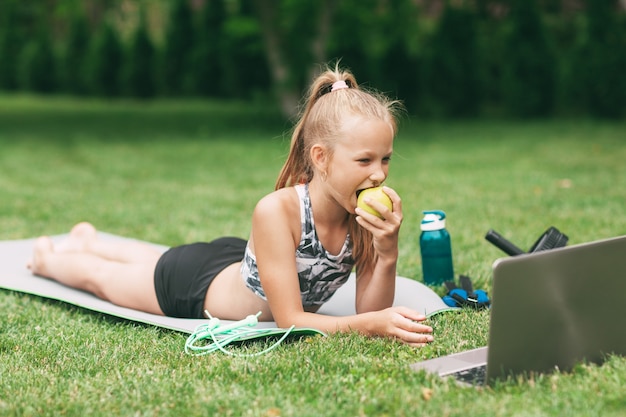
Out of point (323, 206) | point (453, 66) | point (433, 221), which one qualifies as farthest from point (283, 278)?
point (453, 66)

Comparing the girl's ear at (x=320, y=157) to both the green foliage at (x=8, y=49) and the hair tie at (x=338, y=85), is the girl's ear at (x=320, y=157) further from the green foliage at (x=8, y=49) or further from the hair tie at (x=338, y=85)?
the green foliage at (x=8, y=49)

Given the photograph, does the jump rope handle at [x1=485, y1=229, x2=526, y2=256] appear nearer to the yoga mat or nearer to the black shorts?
the yoga mat

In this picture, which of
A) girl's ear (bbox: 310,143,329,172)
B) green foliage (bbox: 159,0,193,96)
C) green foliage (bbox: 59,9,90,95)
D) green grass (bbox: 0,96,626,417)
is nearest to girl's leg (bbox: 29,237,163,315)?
green grass (bbox: 0,96,626,417)

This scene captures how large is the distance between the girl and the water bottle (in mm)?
969

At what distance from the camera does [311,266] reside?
145 inches

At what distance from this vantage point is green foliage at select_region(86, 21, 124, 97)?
24.7 metres

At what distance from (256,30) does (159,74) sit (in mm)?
8270

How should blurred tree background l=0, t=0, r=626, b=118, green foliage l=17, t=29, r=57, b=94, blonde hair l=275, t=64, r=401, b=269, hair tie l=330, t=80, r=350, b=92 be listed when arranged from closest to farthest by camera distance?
blonde hair l=275, t=64, r=401, b=269
hair tie l=330, t=80, r=350, b=92
blurred tree background l=0, t=0, r=626, b=118
green foliage l=17, t=29, r=57, b=94

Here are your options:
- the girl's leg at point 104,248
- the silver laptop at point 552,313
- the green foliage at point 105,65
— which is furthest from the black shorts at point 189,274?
the green foliage at point 105,65

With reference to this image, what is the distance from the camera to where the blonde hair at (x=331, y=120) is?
3.42 m

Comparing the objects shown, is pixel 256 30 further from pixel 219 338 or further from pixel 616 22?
pixel 219 338

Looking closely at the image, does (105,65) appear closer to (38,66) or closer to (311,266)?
(38,66)

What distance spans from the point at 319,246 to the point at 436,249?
1.24 meters

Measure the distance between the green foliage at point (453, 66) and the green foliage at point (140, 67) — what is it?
364 inches
